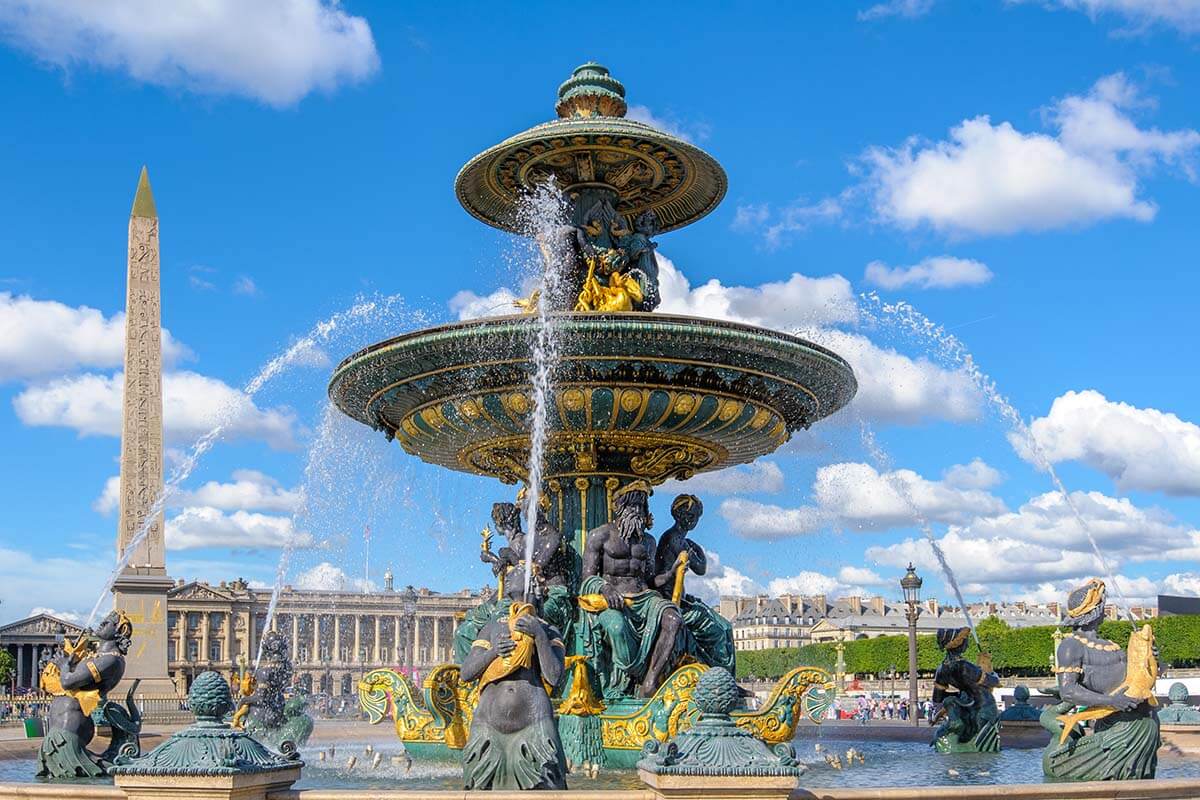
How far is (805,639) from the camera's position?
128 meters

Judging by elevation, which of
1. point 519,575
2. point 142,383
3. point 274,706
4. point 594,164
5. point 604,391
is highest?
point 142,383

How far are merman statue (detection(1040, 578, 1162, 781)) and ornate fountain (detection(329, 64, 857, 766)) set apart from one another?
9.57ft

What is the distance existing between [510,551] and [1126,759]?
5703 mm

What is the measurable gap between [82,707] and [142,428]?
33.6 metres

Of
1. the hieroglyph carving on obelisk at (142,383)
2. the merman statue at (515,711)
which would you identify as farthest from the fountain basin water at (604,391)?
the hieroglyph carving on obelisk at (142,383)

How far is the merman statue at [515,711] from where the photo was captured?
730 centimetres

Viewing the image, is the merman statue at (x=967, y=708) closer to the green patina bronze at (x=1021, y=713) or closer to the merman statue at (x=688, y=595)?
the green patina bronze at (x=1021, y=713)

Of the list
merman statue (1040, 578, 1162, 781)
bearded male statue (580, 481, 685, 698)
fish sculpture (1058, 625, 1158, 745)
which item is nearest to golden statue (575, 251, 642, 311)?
bearded male statue (580, 481, 685, 698)

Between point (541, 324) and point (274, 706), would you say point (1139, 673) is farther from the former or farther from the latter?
point (274, 706)

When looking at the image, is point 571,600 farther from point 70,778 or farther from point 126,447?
point 126,447

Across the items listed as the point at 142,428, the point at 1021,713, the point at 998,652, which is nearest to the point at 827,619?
the point at 998,652

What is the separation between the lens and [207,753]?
645 cm

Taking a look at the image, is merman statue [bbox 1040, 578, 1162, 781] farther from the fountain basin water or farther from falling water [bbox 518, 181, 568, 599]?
falling water [bbox 518, 181, 568, 599]

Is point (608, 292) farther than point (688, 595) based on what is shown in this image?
Yes
